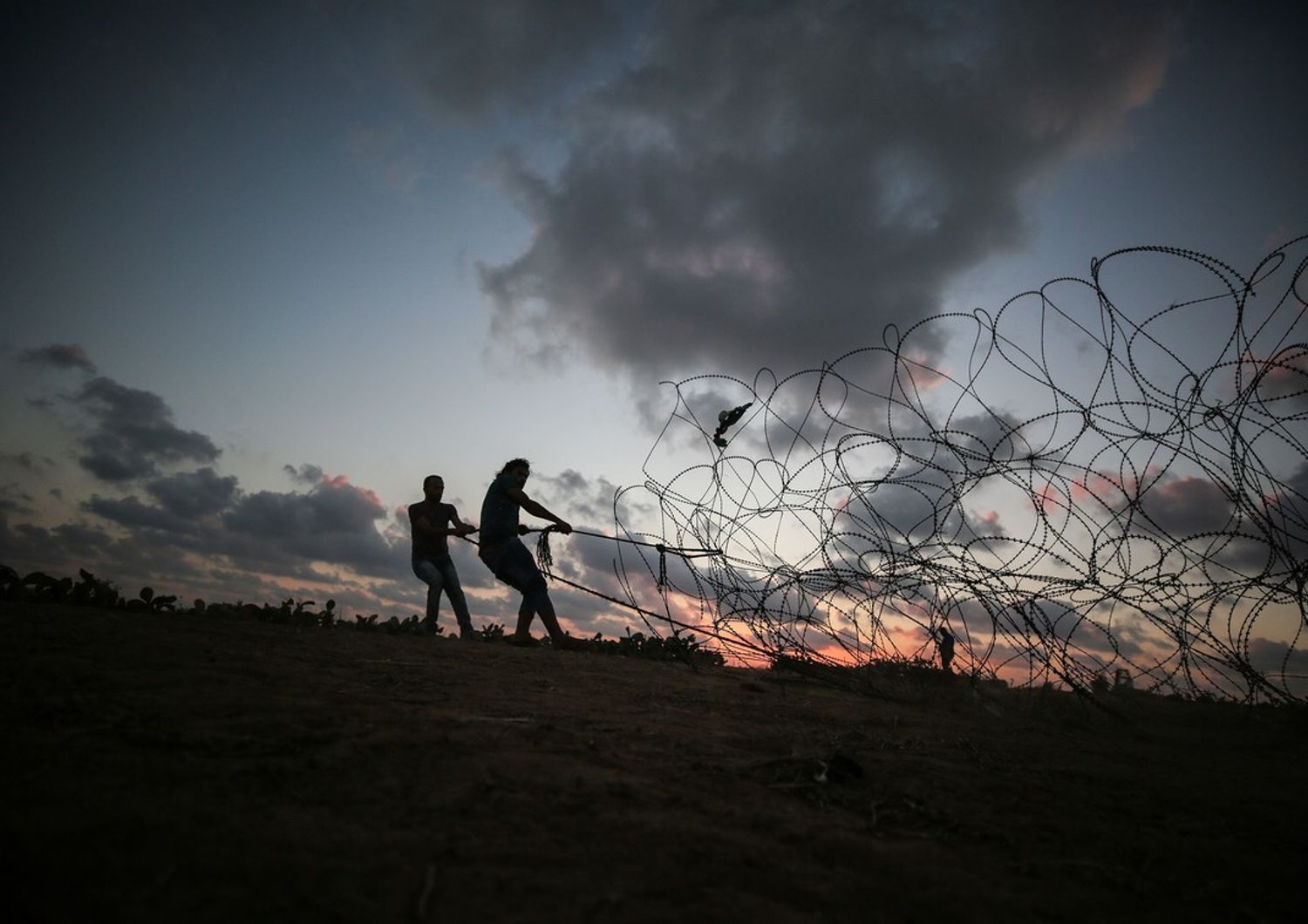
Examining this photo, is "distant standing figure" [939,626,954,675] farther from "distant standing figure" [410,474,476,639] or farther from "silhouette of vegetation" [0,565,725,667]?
"distant standing figure" [410,474,476,639]

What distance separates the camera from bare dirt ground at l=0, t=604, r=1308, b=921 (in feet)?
5.04

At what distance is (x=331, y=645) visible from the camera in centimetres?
556

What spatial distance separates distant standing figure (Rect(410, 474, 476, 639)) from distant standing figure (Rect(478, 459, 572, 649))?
661 mm

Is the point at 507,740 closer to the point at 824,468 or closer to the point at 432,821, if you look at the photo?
the point at 432,821

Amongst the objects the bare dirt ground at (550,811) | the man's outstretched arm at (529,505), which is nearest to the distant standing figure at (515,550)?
the man's outstretched arm at (529,505)

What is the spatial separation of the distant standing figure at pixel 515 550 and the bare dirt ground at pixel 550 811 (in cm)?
328

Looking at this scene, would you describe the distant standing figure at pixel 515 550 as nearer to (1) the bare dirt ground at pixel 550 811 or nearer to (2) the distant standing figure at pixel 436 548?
(2) the distant standing figure at pixel 436 548

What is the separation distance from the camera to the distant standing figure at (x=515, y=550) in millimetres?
7438

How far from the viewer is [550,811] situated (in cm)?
205

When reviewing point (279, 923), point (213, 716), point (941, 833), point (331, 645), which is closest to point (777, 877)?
point (941, 833)

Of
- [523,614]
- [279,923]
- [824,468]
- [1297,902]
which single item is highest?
[824,468]

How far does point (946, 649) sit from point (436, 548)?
6.03m

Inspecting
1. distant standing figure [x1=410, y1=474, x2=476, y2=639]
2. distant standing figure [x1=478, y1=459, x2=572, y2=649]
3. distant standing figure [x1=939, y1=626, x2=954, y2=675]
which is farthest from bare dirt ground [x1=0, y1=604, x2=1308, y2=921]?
distant standing figure [x1=410, y1=474, x2=476, y2=639]

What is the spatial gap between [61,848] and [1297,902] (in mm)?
3373
